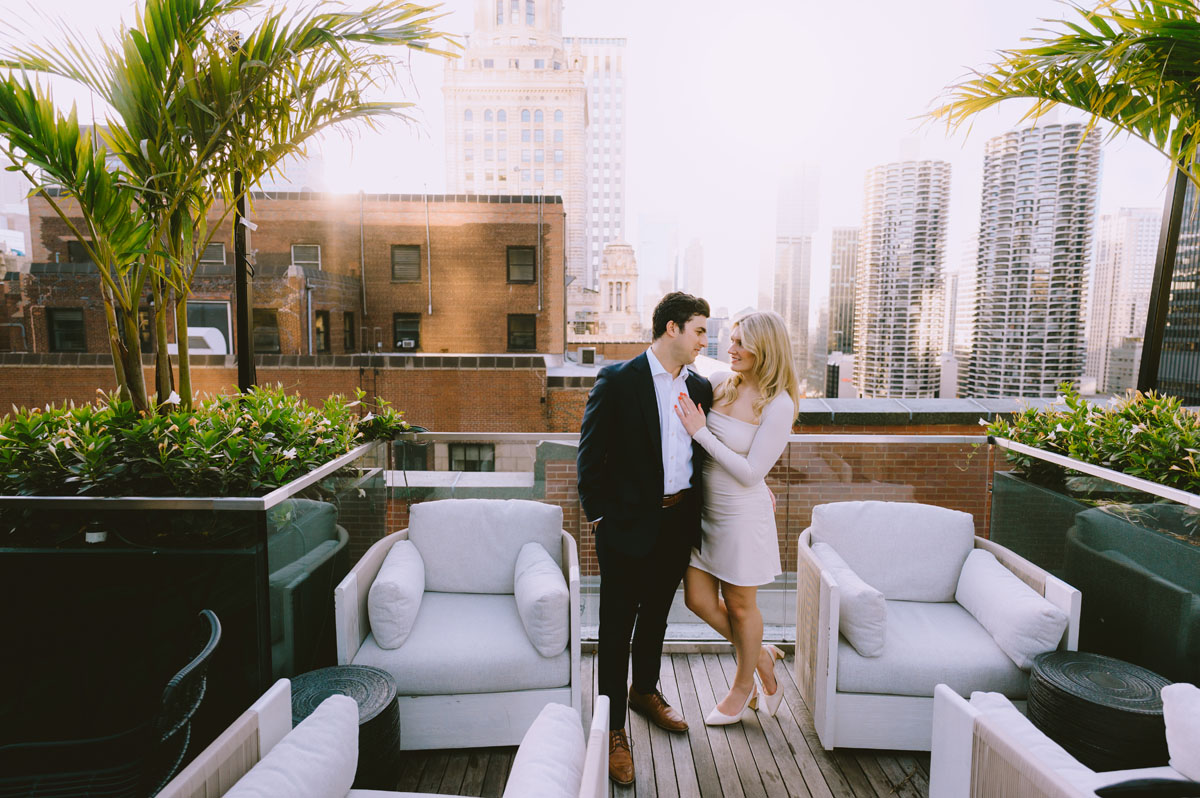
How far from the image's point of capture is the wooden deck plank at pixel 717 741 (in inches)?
98.0

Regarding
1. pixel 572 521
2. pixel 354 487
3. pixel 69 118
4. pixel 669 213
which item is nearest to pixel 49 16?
pixel 69 118

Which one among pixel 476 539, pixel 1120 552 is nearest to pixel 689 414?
pixel 476 539

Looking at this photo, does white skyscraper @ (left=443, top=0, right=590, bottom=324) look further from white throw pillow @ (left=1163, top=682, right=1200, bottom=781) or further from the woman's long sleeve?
white throw pillow @ (left=1163, top=682, right=1200, bottom=781)

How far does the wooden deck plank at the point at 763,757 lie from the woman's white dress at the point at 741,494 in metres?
0.72

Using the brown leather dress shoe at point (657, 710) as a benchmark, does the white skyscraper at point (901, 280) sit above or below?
above

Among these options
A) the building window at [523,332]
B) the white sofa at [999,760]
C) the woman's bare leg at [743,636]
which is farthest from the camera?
the building window at [523,332]

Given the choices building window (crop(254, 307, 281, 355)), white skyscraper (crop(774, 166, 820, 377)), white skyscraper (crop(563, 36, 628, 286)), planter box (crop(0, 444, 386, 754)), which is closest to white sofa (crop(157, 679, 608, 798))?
planter box (crop(0, 444, 386, 754))

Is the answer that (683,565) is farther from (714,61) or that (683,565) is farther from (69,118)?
(714,61)

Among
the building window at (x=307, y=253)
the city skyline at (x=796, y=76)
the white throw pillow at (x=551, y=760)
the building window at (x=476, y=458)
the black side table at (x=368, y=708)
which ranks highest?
the building window at (x=307, y=253)

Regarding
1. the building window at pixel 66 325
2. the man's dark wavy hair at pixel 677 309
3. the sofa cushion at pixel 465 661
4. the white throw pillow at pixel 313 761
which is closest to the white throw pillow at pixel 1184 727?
the man's dark wavy hair at pixel 677 309

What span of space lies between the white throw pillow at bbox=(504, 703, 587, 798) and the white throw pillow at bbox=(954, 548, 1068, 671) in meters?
2.01

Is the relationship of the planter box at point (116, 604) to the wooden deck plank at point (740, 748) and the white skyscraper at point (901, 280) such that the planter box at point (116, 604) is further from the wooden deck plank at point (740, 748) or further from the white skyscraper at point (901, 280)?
the white skyscraper at point (901, 280)

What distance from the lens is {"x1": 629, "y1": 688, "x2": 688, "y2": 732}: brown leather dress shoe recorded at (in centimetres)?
281

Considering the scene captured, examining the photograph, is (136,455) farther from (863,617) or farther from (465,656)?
(863,617)
